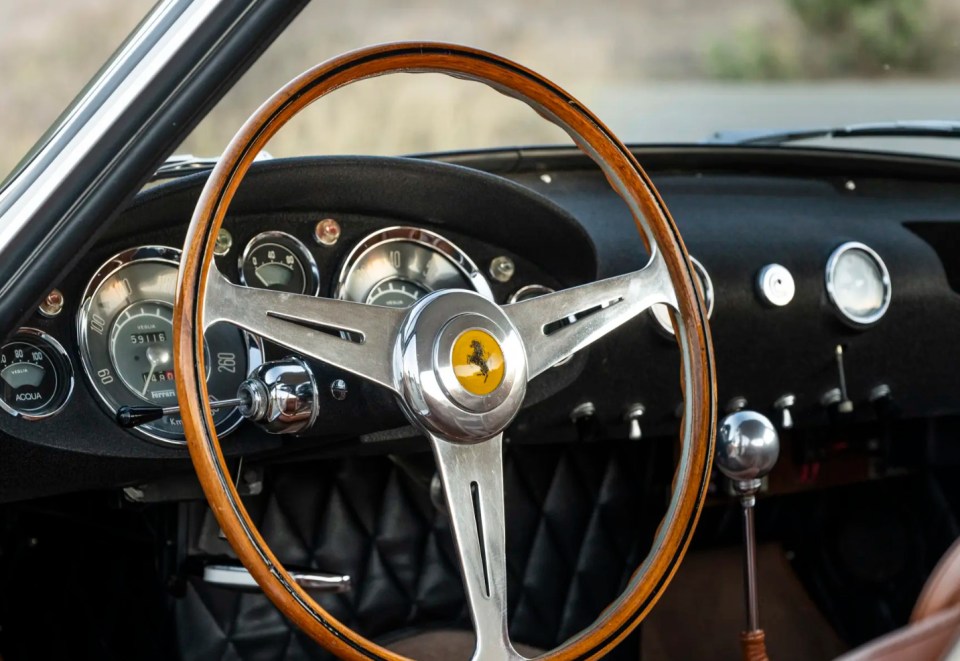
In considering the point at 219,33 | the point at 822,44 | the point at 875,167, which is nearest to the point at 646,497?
the point at 875,167

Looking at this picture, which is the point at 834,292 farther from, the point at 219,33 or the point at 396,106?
the point at 396,106

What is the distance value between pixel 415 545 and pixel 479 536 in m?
0.83

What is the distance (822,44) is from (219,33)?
28.4 feet

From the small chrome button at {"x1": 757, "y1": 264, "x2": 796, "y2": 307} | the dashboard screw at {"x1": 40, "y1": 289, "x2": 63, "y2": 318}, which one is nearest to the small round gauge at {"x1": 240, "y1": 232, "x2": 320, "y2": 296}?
the dashboard screw at {"x1": 40, "y1": 289, "x2": 63, "y2": 318}

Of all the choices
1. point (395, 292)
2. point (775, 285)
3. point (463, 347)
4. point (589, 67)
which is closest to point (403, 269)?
point (395, 292)

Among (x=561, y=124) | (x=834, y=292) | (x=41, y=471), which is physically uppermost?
(x=561, y=124)

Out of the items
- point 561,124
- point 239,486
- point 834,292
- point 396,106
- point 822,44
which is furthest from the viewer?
point 822,44

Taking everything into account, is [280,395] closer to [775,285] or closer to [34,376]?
[34,376]

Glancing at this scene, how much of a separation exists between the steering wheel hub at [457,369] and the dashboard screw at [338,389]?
18 cm

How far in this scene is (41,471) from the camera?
155cm

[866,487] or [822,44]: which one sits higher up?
[822,44]

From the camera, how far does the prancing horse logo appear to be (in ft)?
4.58

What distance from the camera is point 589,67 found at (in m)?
4.64

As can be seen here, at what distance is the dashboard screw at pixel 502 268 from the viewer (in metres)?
1.93
